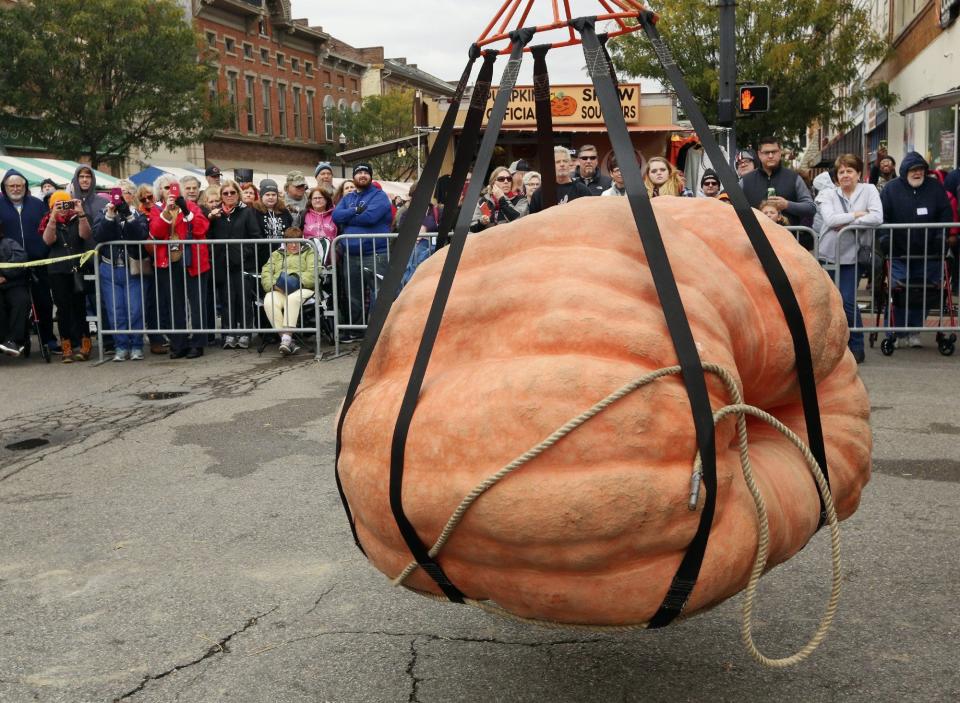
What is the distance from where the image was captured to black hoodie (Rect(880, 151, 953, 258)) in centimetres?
998

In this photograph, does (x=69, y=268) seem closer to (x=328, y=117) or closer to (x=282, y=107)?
(x=282, y=107)

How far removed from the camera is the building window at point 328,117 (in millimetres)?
60938

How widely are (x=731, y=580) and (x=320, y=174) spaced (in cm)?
1255

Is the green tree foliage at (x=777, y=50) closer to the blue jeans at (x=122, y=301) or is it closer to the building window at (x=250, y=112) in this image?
the blue jeans at (x=122, y=301)

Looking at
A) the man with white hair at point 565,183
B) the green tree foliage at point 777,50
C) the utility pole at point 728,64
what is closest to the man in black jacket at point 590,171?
the man with white hair at point 565,183

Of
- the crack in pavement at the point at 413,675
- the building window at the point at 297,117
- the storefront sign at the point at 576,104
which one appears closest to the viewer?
the crack in pavement at the point at 413,675

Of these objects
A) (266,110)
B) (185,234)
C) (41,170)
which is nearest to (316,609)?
(185,234)

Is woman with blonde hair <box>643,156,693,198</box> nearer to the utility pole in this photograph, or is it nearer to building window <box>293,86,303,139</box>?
the utility pole

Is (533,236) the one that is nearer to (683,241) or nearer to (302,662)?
(683,241)

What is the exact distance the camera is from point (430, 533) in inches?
99.9

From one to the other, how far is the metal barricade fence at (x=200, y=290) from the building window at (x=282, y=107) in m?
47.3

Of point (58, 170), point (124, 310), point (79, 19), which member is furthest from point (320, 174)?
point (79, 19)

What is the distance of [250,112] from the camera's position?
5341 cm

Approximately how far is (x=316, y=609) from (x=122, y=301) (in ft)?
26.1
